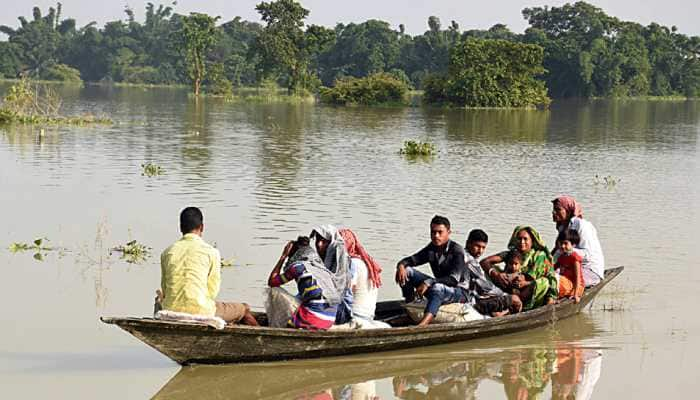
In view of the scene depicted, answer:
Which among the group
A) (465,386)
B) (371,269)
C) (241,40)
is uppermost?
(241,40)

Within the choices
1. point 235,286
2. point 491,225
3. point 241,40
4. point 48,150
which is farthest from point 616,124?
point 241,40

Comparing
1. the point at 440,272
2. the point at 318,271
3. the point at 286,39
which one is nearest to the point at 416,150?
the point at 440,272

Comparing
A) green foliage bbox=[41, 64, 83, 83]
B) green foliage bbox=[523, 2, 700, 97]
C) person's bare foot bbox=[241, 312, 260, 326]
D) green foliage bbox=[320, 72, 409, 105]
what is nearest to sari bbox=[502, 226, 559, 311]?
person's bare foot bbox=[241, 312, 260, 326]

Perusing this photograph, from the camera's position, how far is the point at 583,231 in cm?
960

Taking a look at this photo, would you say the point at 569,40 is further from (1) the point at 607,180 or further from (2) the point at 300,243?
(2) the point at 300,243

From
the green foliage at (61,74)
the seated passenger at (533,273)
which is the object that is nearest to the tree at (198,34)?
the green foliage at (61,74)

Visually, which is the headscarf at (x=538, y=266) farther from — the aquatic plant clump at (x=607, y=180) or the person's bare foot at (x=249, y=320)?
the aquatic plant clump at (x=607, y=180)

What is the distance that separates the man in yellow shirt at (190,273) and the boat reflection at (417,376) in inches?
25.5

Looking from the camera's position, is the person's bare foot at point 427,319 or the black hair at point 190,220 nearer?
the black hair at point 190,220

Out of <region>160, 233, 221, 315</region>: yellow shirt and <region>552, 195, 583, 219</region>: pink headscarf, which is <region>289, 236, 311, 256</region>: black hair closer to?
<region>160, 233, 221, 315</region>: yellow shirt

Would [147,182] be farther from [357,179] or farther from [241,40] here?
[241,40]

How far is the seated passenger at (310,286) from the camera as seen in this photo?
761 centimetres

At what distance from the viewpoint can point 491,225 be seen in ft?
47.8

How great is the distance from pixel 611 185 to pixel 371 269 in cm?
1281
